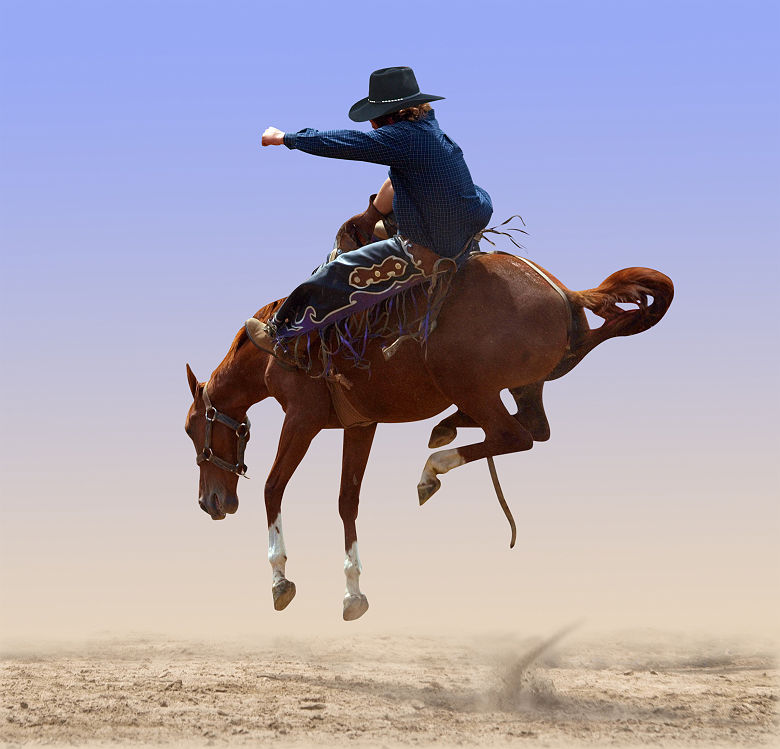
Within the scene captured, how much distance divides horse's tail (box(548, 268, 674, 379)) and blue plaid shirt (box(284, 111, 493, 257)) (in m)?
0.89

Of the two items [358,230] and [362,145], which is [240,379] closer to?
[358,230]

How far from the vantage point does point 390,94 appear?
27.3ft

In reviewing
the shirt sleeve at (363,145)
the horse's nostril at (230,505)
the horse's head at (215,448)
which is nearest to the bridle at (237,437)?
the horse's head at (215,448)

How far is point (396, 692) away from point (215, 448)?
2.43m

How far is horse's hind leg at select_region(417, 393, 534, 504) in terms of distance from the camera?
8211 mm

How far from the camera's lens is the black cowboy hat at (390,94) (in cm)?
827

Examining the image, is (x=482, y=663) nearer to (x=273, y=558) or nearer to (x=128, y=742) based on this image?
(x=273, y=558)

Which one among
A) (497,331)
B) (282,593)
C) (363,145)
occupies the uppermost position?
(363,145)

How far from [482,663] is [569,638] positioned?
856 mm

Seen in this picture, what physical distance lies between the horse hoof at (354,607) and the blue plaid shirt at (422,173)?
8.67 ft

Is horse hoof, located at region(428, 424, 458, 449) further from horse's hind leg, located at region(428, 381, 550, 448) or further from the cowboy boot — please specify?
the cowboy boot

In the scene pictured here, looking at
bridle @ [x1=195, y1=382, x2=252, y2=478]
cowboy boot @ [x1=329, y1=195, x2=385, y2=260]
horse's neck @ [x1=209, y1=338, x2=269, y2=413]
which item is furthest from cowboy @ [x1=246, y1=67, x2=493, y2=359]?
bridle @ [x1=195, y1=382, x2=252, y2=478]

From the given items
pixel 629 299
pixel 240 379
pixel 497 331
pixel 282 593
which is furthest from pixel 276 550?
pixel 629 299

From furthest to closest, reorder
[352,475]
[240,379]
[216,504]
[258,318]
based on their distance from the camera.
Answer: [216,504] → [240,379] → [352,475] → [258,318]
